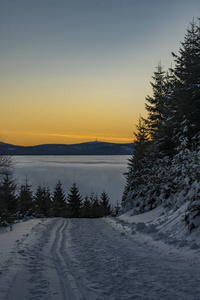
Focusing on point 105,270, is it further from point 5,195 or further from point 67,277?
point 5,195

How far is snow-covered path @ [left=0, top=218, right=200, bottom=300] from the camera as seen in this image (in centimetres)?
440

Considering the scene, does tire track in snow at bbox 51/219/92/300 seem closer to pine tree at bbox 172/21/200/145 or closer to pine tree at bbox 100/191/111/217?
pine tree at bbox 172/21/200/145

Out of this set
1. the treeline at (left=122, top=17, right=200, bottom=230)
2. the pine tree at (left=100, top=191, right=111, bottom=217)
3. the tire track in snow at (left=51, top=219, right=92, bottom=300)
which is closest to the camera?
the tire track in snow at (left=51, top=219, right=92, bottom=300)

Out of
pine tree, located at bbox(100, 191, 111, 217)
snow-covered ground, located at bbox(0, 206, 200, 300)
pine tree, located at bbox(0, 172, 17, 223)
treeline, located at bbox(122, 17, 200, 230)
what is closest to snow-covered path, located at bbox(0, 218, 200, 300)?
snow-covered ground, located at bbox(0, 206, 200, 300)

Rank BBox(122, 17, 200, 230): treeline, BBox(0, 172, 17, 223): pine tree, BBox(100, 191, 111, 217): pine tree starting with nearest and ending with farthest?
BBox(122, 17, 200, 230): treeline → BBox(0, 172, 17, 223): pine tree → BBox(100, 191, 111, 217): pine tree

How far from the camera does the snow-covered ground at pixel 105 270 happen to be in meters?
4.43

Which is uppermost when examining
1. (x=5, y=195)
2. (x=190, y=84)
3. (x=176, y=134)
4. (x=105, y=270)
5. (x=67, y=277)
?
(x=190, y=84)

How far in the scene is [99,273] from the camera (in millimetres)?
5703

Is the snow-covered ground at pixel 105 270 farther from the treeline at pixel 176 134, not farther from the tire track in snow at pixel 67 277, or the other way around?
the treeline at pixel 176 134

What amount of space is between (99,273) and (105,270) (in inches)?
10.7

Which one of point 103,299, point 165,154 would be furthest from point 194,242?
point 165,154

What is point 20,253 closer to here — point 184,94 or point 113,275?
point 113,275

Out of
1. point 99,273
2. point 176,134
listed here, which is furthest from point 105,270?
point 176,134

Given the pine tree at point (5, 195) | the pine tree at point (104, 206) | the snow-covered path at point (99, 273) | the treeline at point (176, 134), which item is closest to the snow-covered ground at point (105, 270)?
the snow-covered path at point (99, 273)
